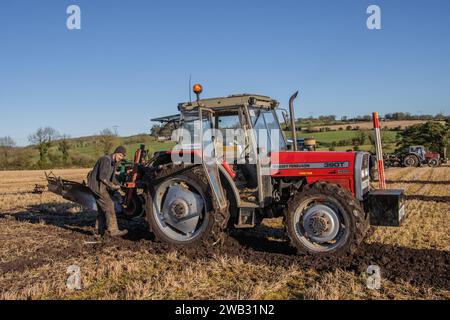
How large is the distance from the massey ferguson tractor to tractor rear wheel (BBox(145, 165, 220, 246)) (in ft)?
0.05

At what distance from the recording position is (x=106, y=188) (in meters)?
8.20

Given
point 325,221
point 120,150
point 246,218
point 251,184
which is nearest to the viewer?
point 325,221

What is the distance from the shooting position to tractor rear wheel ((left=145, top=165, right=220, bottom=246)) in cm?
680

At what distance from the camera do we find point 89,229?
8906 millimetres

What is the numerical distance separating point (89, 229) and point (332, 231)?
5.12 meters

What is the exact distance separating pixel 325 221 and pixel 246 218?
4.20 ft

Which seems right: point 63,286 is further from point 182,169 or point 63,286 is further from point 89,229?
point 89,229

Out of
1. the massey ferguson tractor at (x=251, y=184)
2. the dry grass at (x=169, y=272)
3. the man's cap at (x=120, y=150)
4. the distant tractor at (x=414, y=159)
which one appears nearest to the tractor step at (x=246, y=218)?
the massey ferguson tractor at (x=251, y=184)

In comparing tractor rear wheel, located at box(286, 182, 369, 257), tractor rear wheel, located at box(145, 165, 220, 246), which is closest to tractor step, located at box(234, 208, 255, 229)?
tractor rear wheel, located at box(145, 165, 220, 246)

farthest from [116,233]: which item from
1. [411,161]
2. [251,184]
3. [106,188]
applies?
[411,161]

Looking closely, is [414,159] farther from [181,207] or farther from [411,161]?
[181,207]

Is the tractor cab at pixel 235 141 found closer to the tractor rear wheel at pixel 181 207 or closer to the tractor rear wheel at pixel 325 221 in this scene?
the tractor rear wheel at pixel 181 207

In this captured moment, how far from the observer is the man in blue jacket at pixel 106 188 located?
8.01 m
